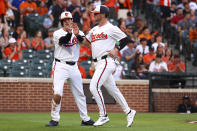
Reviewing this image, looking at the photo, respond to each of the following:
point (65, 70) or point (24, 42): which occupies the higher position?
point (24, 42)

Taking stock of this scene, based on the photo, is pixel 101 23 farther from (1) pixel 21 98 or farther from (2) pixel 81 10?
(2) pixel 81 10

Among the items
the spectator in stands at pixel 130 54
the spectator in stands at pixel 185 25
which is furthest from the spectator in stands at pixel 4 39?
the spectator in stands at pixel 185 25

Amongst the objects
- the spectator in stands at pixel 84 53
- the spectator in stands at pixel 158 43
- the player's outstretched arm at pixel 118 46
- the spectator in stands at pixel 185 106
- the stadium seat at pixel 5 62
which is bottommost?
the spectator in stands at pixel 185 106

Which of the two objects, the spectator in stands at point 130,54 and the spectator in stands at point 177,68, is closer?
the spectator in stands at point 177,68

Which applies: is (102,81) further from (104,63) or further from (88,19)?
(88,19)

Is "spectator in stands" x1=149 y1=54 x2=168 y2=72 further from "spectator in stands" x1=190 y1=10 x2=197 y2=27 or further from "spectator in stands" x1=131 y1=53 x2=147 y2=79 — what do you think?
"spectator in stands" x1=190 y1=10 x2=197 y2=27

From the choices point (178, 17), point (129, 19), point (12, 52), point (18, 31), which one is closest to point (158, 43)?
point (129, 19)

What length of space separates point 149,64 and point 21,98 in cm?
453

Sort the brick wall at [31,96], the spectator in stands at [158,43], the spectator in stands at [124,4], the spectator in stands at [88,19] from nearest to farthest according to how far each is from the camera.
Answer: the brick wall at [31,96], the spectator in stands at [158,43], the spectator in stands at [88,19], the spectator in stands at [124,4]

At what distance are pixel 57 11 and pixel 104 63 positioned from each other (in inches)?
404

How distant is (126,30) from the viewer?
16.8m

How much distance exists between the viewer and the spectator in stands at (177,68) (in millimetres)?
17672

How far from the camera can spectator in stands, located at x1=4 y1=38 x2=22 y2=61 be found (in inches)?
701

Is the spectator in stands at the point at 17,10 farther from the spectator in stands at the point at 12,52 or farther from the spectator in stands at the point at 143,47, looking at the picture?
the spectator in stands at the point at 143,47
